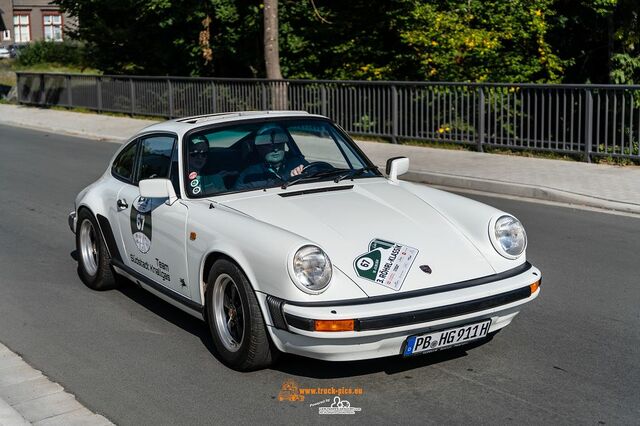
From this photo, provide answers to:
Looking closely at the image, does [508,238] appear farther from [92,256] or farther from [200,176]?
[92,256]

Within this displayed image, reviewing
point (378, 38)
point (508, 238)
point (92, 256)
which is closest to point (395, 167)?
point (508, 238)

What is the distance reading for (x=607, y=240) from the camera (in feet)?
31.1

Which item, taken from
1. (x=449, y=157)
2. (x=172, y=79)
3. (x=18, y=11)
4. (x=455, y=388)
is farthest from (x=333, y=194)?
(x=18, y=11)

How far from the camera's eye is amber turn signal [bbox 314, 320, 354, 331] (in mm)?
4957

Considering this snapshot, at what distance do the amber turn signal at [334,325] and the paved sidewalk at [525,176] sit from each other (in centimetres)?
719

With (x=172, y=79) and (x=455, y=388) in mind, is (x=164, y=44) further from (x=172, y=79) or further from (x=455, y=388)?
(x=455, y=388)

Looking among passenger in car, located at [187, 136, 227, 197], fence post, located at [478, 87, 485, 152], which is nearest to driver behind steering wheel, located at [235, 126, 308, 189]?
passenger in car, located at [187, 136, 227, 197]

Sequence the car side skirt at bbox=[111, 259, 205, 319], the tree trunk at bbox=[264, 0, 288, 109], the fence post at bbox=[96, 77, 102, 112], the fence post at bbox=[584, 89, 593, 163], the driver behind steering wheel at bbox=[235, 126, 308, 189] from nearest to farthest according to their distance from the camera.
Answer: the car side skirt at bbox=[111, 259, 205, 319], the driver behind steering wheel at bbox=[235, 126, 308, 189], the fence post at bbox=[584, 89, 593, 163], the tree trunk at bbox=[264, 0, 288, 109], the fence post at bbox=[96, 77, 102, 112]

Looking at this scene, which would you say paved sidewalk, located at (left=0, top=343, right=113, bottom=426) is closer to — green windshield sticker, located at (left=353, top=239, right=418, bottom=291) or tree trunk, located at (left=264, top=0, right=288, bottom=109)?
green windshield sticker, located at (left=353, top=239, right=418, bottom=291)

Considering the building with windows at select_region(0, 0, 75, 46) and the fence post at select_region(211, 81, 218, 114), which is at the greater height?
the building with windows at select_region(0, 0, 75, 46)

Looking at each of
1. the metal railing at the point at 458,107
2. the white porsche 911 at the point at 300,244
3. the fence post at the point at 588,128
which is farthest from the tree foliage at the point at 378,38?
the white porsche 911 at the point at 300,244

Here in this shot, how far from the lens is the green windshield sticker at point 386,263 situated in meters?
5.23

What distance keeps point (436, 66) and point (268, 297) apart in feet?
56.4

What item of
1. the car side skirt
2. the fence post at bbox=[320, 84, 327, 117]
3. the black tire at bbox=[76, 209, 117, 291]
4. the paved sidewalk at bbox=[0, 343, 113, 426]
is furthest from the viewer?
the fence post at bbox=[320, 84, 327, 117]
